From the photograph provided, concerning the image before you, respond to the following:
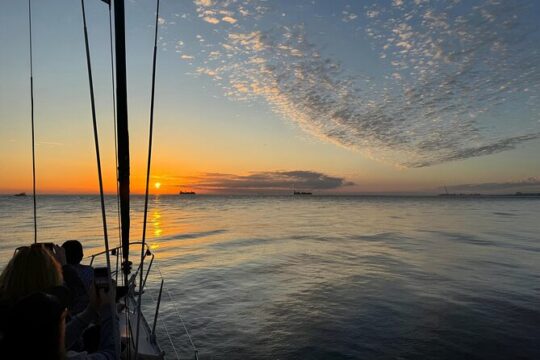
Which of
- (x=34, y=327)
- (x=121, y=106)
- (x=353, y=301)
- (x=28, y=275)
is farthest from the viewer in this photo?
(x=353, y=301)

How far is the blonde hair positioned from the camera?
2.78 meters

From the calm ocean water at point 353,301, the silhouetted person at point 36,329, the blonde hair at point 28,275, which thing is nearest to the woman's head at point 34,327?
the silhouetted person at point 36,329

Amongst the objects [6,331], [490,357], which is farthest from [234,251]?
[6,331]

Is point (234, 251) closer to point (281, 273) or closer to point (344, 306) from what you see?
point (281, 273)

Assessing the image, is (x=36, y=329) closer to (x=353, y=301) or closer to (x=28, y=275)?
(x=28, y=275)

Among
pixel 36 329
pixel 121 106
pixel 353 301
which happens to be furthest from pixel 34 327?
pixel 353 301

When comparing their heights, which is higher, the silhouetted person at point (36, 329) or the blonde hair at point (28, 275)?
the blonde hair at point (28, 275)

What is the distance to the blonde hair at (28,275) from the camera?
2.78 m

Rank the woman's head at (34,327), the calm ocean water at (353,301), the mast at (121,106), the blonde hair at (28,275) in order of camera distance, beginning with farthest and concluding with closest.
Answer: the calm ocean water at (353,301), the mast at (121,106), the blonde hair at (28,275), the woman's head at (34,327)

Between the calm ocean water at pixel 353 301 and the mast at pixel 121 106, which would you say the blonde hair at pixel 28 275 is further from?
the calm ocean water at pixel 353 301

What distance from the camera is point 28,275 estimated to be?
2834mm

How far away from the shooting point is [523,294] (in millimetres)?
19891

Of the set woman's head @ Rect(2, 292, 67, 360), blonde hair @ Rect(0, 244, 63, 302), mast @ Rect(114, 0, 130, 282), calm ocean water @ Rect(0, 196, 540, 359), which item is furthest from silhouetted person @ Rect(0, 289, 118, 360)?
calm ocean water @ Rect(0, 196, 540, 359)

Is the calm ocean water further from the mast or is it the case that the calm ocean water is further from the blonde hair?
the blonde hair
